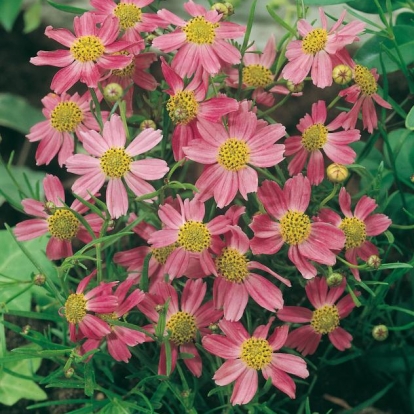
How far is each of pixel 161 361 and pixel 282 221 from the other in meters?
0.18

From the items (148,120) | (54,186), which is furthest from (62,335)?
(148,120)

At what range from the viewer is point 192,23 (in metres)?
0.75

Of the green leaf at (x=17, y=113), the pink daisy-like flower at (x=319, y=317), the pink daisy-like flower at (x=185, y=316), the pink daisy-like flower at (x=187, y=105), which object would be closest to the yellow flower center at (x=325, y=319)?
the pink daisy-like flower at (x=319, y=317)

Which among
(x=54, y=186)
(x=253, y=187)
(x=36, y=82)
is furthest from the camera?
(x=36, y=82)

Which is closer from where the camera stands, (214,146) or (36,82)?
(214,146)

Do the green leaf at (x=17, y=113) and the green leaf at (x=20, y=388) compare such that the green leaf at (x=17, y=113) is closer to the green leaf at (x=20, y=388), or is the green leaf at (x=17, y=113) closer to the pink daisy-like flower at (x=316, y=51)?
the green leaf at (x=20, y=388)

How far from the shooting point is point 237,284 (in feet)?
2.36

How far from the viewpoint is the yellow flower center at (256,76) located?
809 mm

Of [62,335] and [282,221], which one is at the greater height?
[282,221]

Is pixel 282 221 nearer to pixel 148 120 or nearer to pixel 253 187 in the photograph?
pixel 253 187

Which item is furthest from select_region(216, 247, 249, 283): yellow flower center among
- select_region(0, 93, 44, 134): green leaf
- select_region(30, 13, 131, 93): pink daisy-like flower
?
select_region(0, 93, 44, 134): green leaf

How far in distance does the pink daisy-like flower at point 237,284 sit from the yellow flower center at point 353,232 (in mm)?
91

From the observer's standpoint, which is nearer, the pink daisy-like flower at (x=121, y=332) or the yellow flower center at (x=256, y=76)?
the pink daisy-like flower at (x=121, y=332)

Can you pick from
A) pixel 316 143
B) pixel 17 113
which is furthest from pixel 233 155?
pixel 17 113
